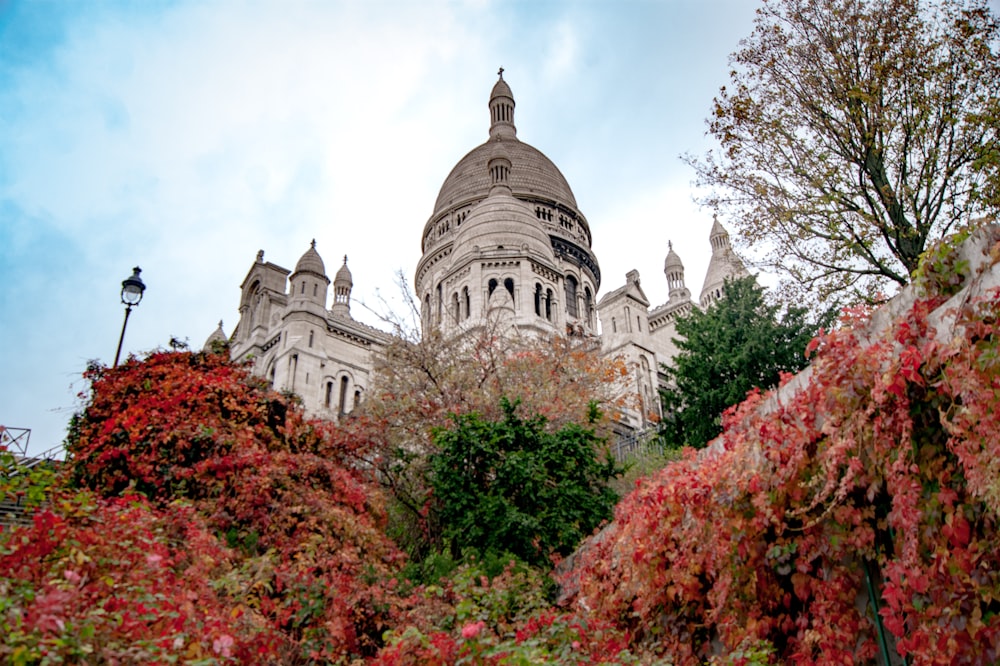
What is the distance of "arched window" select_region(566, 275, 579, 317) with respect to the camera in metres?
48.0

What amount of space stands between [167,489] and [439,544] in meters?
3.95

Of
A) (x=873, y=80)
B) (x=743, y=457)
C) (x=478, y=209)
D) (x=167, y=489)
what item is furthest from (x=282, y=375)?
(x=743, y=457)

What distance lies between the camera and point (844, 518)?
6.11 m

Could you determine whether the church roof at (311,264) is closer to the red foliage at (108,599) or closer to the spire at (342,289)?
the spire at (342,289)

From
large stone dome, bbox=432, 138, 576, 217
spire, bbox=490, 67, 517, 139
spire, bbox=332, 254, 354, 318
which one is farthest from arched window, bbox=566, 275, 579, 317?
spire, bbox=490, 67, 517, 139

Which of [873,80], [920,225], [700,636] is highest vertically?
[873,80]

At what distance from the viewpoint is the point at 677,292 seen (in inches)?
2179

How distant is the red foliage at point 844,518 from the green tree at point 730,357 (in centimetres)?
878

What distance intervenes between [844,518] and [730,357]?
1079cm

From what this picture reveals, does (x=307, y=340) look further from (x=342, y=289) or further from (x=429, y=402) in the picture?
(x=429, y=402)

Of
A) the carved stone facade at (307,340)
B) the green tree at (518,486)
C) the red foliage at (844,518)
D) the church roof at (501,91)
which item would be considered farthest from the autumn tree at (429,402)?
the church roof at (501,91)

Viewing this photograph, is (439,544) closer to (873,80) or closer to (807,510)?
(807,510)

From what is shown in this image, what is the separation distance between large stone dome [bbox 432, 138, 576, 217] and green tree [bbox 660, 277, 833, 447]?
4121 cm

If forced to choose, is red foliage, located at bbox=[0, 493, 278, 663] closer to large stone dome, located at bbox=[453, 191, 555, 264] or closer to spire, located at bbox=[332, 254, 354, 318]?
large stone dome, located at bbox=[453, 191, 555, 264]
